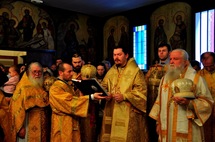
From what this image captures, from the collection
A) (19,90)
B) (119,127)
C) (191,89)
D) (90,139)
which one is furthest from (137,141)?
(19,90)

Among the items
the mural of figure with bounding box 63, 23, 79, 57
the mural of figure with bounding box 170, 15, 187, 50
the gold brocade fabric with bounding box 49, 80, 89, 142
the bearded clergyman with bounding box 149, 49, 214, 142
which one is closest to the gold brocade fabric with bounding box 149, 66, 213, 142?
the bearded clergyman with bounding box 149, 49, 214, 142

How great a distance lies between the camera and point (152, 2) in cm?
998

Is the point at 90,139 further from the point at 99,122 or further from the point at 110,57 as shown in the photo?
the point at 110,57

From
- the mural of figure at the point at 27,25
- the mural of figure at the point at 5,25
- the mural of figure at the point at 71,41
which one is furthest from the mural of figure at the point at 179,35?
the mural of figure at the point at 5,25

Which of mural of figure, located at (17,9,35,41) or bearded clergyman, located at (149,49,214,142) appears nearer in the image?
bearded clergyman, located at (149,49,214,142)

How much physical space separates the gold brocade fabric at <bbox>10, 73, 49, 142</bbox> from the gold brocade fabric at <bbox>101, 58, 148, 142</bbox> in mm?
939

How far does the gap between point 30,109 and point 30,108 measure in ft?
0.11

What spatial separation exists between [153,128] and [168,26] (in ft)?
18.6

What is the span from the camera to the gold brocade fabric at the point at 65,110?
3.75 meters

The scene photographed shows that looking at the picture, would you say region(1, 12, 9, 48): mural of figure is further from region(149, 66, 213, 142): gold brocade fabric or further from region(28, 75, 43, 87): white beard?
region(149, 66, 213, 142): gold brocade fabric

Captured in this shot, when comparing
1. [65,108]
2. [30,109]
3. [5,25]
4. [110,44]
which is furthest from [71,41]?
[65,108]

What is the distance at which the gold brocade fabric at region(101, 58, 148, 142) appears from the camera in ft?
12.9

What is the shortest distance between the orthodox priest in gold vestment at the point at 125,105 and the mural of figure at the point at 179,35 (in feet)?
18.0

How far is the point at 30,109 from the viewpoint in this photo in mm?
4129
